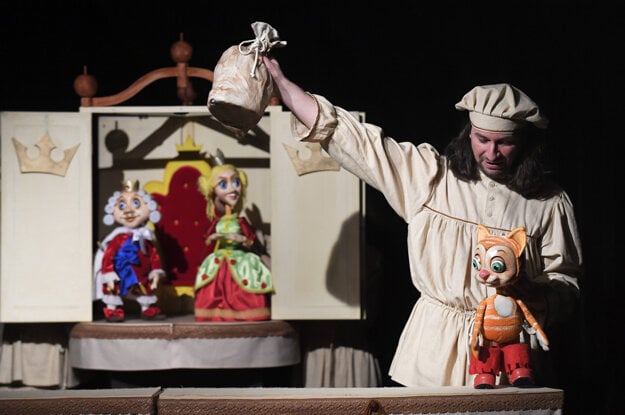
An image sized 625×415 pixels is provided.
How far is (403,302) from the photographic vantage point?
211 inches

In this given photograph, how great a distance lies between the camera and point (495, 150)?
10.4ft

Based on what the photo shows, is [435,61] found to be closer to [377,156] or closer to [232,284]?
[232,284]

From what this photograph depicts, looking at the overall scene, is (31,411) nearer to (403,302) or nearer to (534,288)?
(534,288)

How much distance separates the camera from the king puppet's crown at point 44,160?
15.9 feet

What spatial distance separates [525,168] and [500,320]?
535mm

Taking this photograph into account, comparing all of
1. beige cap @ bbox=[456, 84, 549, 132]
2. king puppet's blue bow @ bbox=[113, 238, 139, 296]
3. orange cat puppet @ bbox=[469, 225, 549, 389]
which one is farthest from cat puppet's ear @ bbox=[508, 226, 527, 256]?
king puppet's blue bow @ bbox=[113, 238, 139, 296]

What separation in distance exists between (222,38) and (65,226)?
1037 mm

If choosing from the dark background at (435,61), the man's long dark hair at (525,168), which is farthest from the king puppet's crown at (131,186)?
the man's long dark hair at (525,168)

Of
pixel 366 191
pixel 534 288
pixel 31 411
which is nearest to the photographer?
pixel 31 411

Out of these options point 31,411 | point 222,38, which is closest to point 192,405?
point 31,411

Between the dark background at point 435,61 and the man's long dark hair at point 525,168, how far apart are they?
1599 millimetres

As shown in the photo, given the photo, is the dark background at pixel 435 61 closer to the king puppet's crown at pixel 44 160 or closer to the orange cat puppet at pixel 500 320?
the king puppet's crown at pixel 44 160

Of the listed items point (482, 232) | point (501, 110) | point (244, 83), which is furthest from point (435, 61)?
point (482, 232)

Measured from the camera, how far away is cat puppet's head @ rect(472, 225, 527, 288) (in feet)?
9.25
